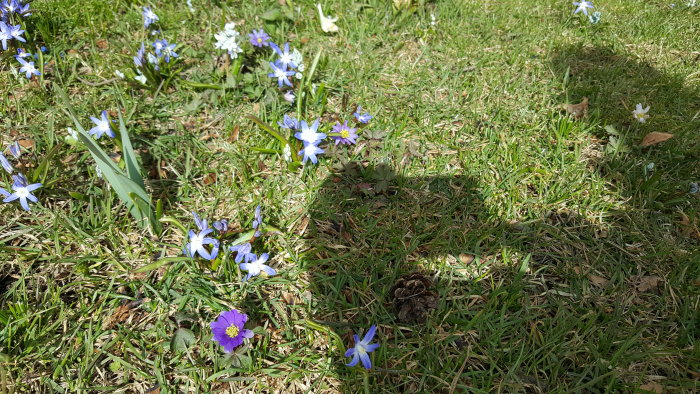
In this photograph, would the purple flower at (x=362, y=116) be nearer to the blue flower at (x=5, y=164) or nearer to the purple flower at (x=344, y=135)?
the purple flower at (x=344, y=135)

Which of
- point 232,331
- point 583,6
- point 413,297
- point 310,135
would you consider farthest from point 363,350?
point 583,6

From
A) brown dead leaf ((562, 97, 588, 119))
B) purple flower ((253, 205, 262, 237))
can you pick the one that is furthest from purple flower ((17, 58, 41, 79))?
brown dead leaf ((562, 97, 588, 119))

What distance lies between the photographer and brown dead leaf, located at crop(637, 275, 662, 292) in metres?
2.02

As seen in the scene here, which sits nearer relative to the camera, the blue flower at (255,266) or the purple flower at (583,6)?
the blue flower at (255,266)

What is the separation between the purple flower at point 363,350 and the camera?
5.49 ft

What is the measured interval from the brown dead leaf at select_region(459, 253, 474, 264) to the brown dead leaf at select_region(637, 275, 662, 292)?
80 centimetres

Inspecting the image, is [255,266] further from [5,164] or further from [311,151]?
[5,164]

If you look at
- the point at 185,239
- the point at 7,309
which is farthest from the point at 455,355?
the point at 7,309

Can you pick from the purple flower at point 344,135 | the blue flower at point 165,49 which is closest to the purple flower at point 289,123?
the purple flower at point 344,135

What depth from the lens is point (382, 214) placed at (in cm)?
225

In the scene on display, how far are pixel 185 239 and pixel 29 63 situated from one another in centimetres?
181

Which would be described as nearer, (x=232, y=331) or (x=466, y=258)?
(x=232, y=331)

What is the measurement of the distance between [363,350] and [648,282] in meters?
1.44

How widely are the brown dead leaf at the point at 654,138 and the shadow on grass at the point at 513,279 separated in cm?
4
